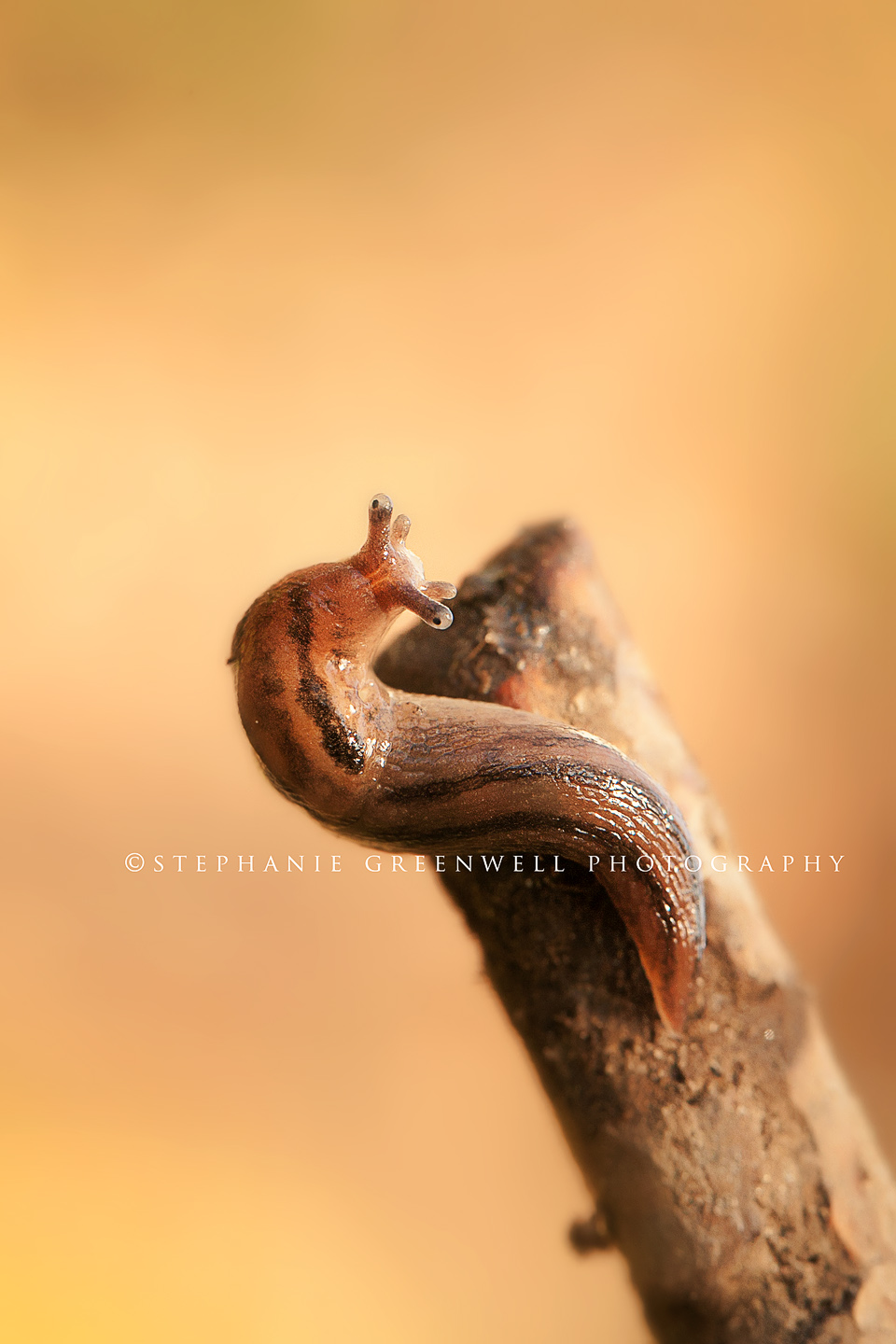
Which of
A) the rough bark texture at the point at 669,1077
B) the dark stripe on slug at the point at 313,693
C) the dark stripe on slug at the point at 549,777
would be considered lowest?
the rough bark texture at the point at 669,1077

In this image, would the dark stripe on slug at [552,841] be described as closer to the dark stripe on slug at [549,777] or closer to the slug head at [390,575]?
the dark stripe on slug at [549,777]

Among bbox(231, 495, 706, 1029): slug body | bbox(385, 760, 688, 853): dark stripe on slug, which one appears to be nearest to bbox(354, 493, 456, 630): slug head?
bbox(231, 495, 706, 1029): slug body

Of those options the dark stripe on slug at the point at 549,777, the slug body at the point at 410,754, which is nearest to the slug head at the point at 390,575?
the slug body at the point at 410,754

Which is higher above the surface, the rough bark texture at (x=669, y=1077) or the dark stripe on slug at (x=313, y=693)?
the dark stripe on slug at (x=313, y=693)

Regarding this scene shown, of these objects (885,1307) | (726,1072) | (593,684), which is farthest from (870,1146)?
(593,684)

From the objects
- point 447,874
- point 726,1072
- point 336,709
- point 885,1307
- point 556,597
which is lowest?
point 885,1307

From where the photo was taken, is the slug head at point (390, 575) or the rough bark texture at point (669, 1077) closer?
the slug head at point (390, 575)

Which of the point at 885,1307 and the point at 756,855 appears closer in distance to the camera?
the point at 885,1307

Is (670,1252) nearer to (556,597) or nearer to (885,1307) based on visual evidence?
(885,1307)
